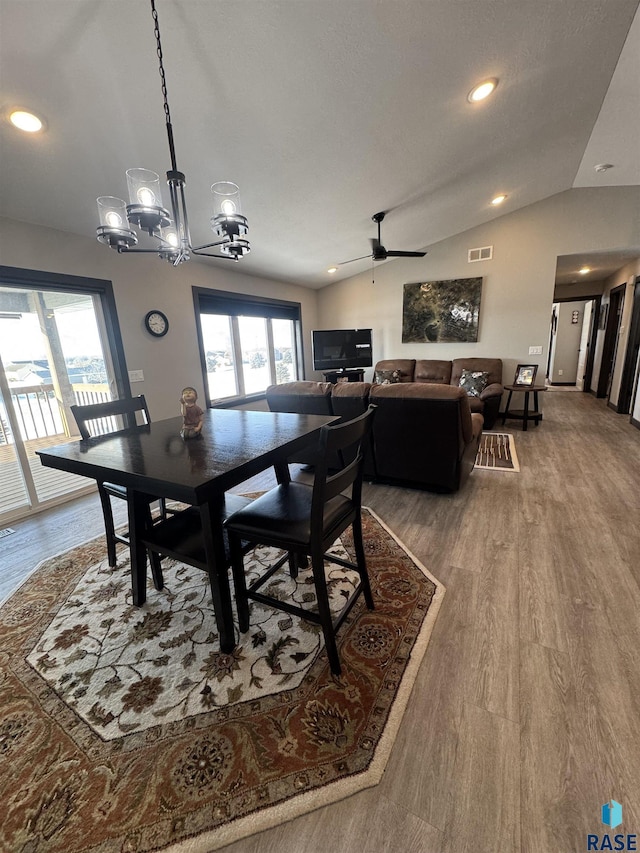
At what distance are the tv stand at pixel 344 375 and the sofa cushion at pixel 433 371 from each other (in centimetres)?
106

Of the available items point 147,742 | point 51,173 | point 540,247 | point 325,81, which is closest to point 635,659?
point 147,742

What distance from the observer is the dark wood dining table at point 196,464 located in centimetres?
124

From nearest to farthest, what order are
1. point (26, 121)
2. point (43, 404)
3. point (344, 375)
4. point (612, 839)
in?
1. point (612, 839)
2. point (26, 121)
3. point (43, 404)
4. point (344, 375)

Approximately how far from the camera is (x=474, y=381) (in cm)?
521

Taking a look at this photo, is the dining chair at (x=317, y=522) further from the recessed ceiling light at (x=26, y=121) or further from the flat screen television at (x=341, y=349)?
the flat screen television at (x=341, y=349)

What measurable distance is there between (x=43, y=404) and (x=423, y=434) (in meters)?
3.74

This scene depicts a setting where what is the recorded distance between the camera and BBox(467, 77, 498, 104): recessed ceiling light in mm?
2412

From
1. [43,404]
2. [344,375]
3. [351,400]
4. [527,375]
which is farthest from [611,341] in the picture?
[43,404]

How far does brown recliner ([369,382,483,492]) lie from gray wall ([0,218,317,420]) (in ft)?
8.04

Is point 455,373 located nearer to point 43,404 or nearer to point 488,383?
point 488,383

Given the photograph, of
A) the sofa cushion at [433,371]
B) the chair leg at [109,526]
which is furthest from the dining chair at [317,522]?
the sofa cushion at [433,371]

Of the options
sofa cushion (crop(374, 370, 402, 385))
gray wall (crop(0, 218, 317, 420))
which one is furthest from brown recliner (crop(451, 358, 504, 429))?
gray wall (crop(0, 218, 317, 420))

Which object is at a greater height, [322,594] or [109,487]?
[109,487]

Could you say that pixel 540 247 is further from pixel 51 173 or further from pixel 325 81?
pixel 51 173
